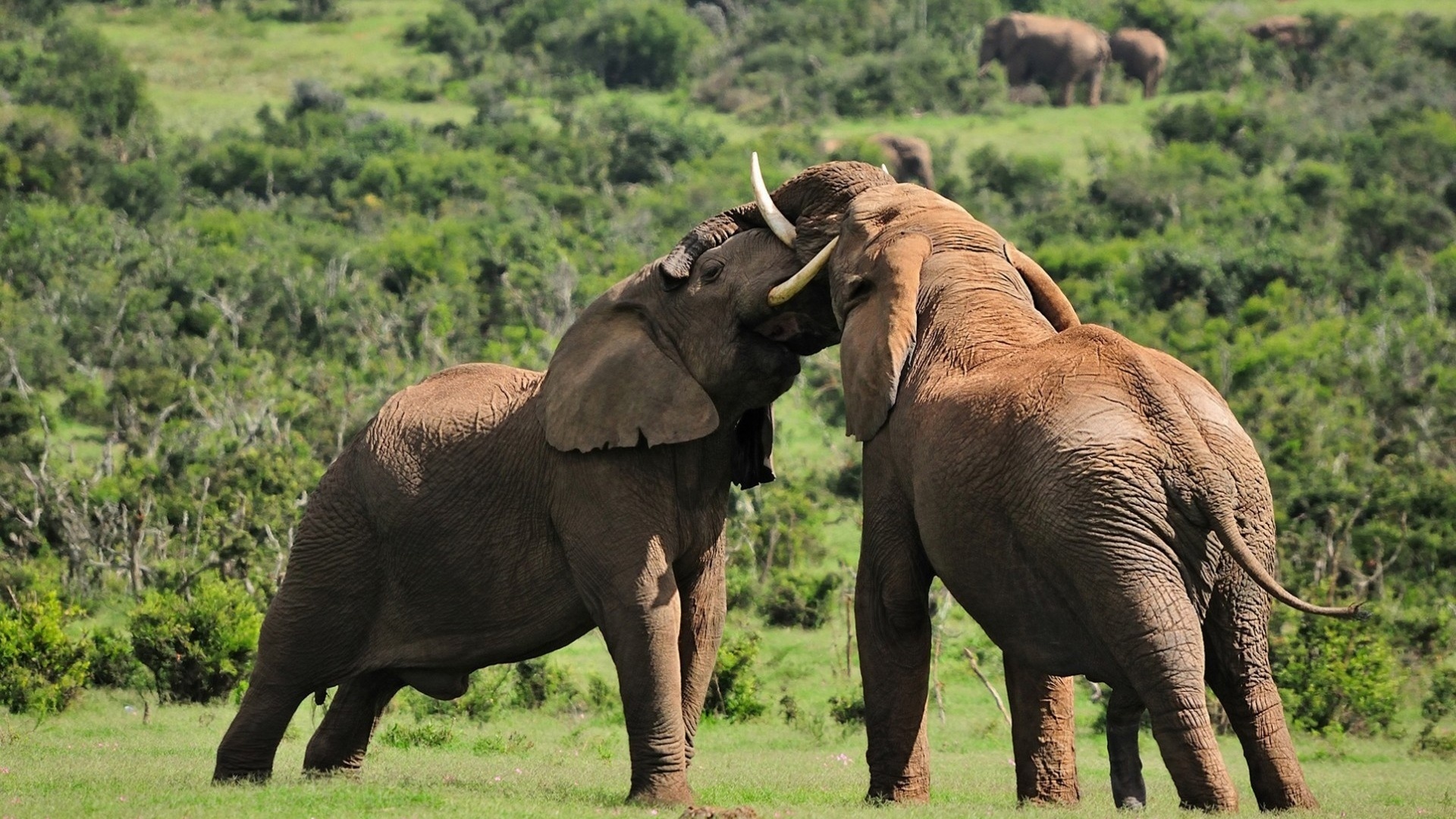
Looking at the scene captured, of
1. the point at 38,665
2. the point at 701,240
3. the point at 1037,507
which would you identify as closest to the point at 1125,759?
the point at 1037,507

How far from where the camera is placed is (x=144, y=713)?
13117mm

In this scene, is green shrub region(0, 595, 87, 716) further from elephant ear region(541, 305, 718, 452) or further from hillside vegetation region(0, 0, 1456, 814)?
elephant ear region(541, 305, 718, 452)

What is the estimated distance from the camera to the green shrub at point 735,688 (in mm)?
14250

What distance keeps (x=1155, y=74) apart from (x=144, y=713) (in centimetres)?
5203

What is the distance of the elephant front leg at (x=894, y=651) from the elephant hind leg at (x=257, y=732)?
259cm

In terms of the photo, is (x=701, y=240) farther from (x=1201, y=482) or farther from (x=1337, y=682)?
(x=1337, y=682)

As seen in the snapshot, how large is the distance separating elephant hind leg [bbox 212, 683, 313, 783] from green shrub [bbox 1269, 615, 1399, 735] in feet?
23.9

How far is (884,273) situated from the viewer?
26.8ft

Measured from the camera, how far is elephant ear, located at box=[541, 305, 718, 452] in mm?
8781

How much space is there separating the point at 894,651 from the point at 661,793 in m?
1.11

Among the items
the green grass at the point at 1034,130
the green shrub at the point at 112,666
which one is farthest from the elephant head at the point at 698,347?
the green grass at the point at 1034,130

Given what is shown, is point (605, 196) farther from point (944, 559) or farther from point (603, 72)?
point (944, 559)

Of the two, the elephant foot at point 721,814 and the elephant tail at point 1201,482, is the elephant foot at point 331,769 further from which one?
the elephant tail at point 1201,482

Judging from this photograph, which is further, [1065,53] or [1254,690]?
[1065,53]
